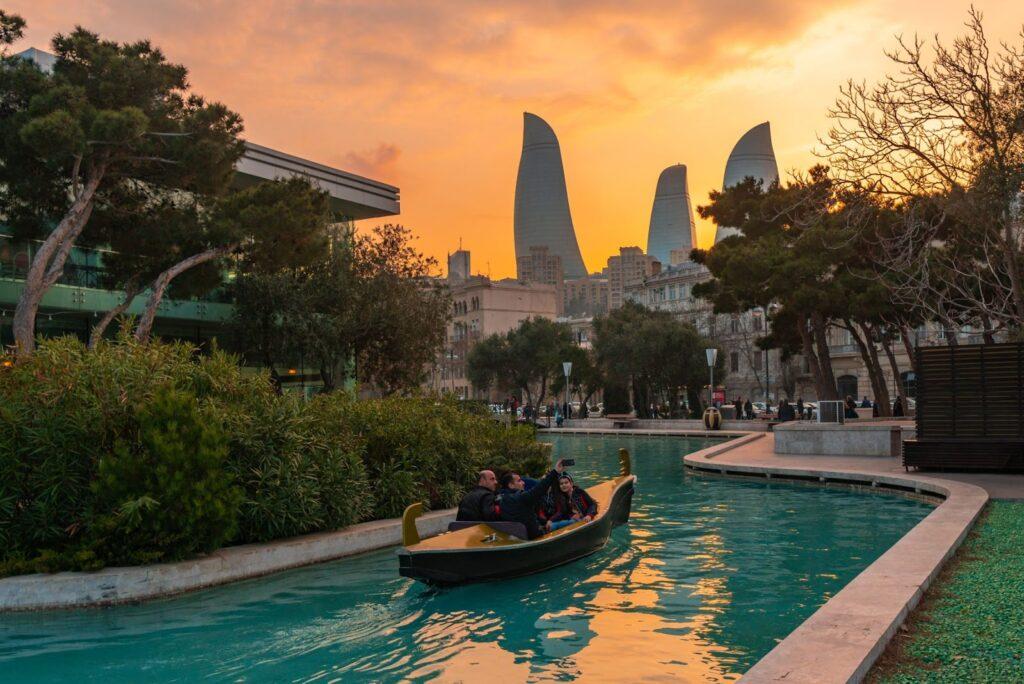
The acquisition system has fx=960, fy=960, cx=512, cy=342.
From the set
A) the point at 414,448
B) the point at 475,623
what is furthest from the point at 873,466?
the point at 475,623

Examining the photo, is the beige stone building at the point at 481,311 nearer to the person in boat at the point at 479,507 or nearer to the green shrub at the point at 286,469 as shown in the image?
the green shrub at the point at 286,469

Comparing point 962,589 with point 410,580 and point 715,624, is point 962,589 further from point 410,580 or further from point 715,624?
point 410,580

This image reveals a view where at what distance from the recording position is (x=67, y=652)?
9.27 meters

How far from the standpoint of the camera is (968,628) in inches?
303

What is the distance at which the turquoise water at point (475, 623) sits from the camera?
8.61 meters

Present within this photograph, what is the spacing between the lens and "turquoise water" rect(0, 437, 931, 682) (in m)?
8.61

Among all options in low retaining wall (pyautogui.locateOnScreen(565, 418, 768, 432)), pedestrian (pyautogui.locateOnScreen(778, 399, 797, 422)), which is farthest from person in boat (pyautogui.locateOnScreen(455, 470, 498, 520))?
pedestrian (pyautogui.locateOnScreen(778, 399, 797, 422))

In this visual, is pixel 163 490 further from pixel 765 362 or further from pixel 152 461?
pixel 765 362

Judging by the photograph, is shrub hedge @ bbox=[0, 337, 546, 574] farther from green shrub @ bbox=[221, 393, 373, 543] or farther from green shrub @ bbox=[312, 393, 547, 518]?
green shrub @ bbox=[312, 393, 547, 518]

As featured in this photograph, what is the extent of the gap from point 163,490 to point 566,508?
546cm

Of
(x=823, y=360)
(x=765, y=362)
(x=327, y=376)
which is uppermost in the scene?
(x=765, y=362)

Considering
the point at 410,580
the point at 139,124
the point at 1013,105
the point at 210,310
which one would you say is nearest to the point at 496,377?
the point at 210,310

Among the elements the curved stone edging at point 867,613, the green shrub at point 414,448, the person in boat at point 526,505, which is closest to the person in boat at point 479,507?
the person in boat at point 526,505

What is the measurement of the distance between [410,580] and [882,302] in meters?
34.2
